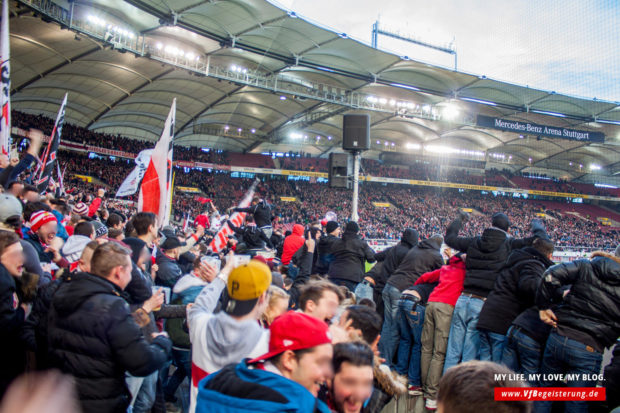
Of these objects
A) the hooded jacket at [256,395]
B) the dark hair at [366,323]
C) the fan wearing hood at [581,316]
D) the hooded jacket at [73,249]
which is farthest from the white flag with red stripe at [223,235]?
the hooded jacket at [256,395]

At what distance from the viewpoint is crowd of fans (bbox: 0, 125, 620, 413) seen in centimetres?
152

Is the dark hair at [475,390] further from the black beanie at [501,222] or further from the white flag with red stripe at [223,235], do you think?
the white flag with red stripe at [223,235]

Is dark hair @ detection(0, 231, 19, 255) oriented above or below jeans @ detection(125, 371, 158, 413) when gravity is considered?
above

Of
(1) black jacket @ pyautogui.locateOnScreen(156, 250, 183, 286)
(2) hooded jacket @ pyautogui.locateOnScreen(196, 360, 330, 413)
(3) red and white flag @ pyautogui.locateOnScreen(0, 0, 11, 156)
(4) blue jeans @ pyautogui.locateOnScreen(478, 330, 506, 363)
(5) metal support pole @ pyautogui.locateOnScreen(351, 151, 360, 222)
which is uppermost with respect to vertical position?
(3) red and white flag @ pyautogui.locateOnScreen(0, 0, 11, 156)

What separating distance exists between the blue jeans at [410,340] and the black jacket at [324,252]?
1.34 m

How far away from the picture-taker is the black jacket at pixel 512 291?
3305 mm

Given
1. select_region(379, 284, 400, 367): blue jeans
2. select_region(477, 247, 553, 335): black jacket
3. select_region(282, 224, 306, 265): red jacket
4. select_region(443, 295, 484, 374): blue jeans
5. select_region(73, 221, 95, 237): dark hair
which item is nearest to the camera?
select_region(477, 247, 553, 335): black jacket

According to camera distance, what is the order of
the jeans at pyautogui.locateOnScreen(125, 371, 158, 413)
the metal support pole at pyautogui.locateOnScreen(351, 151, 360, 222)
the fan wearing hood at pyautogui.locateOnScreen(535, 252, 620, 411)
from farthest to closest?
the metal support pole at pyautogui.locateOnScreen(351, 151, 360, 222) < the jeans at pyautogui.locateOnScreen(125, 371, 158, 413) < the fan wearing hood at pyautogui.locateOnScreen(535, 252, 620, 411)

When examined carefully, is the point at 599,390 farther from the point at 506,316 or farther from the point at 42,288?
the point at 42,288

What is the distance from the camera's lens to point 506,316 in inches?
135

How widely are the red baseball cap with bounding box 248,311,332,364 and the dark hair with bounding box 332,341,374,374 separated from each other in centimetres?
27

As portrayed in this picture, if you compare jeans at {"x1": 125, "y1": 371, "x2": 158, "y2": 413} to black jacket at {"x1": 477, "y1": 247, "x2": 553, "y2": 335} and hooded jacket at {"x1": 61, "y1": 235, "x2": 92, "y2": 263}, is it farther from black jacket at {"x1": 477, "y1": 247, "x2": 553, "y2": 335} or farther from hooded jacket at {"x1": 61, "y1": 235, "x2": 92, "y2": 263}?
black jacket at {"x1": 477, "y1": 247, "x2": 553, "y2": 335}

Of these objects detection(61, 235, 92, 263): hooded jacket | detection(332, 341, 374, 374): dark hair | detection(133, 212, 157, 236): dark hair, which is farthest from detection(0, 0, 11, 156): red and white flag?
detection(332, 341, 374, 374): dark hair

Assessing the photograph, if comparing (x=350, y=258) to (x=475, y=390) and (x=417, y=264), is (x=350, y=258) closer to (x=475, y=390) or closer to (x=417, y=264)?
(x=417, y=264)
